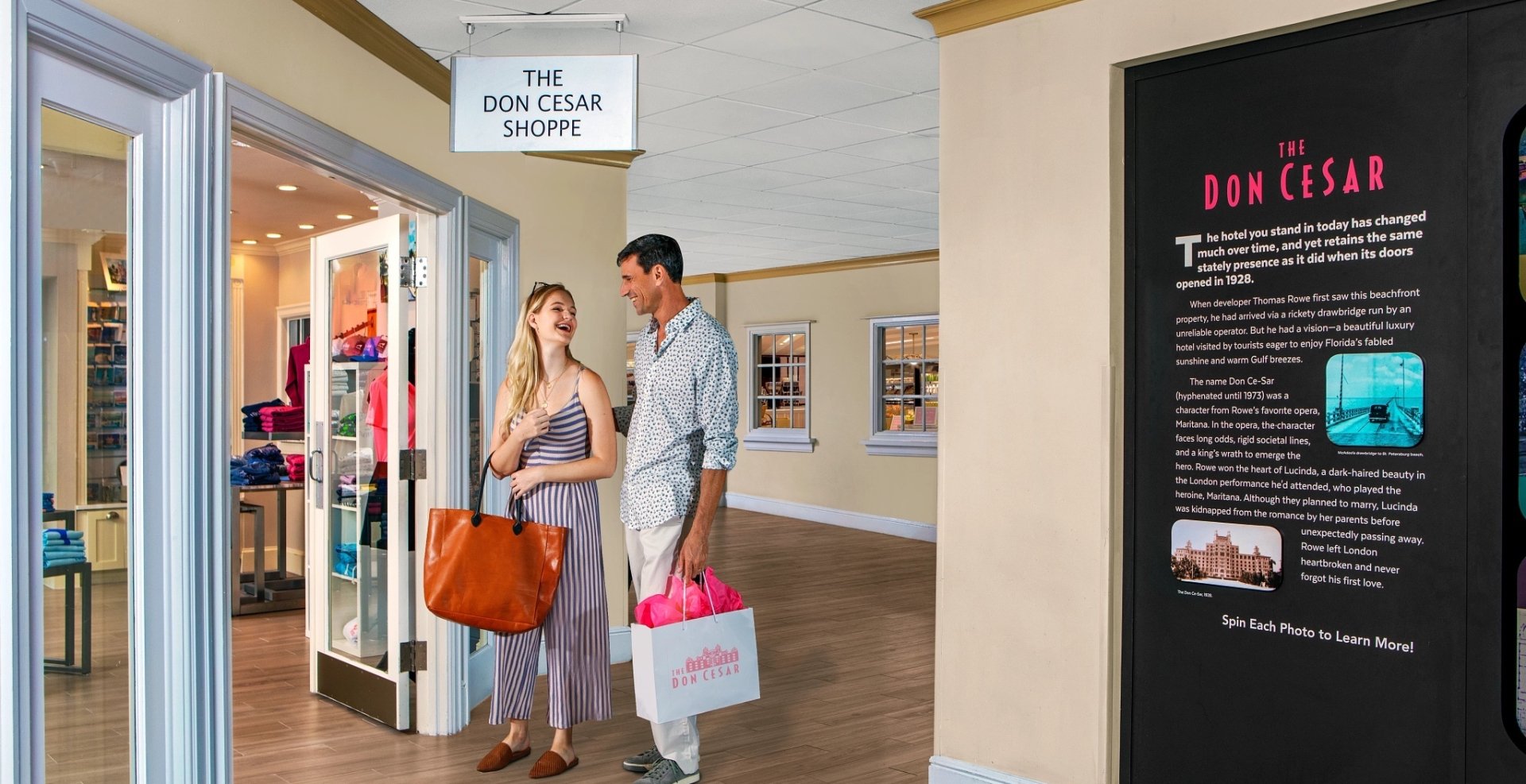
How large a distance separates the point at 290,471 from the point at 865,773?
5.02m

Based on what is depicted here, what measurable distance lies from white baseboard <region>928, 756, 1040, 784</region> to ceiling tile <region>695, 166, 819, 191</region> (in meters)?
3.62

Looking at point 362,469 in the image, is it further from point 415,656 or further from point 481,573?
point 481,573

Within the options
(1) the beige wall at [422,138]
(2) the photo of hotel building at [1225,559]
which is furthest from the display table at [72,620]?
(2) the photo of hotel building at [1225,559]

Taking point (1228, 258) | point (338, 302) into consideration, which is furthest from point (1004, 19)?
point (338, 302)

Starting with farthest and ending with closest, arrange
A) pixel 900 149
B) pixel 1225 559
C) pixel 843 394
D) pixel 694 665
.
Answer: pixel 843 394, pixel 900 149, pixel 694 665, pixel 1225 559

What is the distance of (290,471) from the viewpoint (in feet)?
23.8

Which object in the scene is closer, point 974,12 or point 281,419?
point 974,12

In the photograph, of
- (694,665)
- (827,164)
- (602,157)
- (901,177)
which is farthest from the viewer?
(901,177)

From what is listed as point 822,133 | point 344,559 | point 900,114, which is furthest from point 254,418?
point 900,114

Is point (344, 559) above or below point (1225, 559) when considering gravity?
below

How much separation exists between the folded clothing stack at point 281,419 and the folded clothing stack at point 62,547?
5186 millimetres

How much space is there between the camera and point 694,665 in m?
3.06

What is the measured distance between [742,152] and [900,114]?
1.05 m

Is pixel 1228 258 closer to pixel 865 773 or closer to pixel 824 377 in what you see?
pixel 865 773
